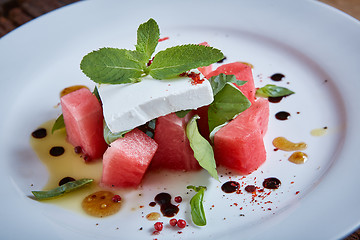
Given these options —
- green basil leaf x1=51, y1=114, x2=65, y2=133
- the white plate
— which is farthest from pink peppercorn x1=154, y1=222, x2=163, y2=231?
green basil leaf x1=51, y1=114, x2=65, y2=133

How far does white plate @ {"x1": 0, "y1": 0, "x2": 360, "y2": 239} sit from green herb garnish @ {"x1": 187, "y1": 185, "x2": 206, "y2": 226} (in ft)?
0.14

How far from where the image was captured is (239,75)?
2.85m

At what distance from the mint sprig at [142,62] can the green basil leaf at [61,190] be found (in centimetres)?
57

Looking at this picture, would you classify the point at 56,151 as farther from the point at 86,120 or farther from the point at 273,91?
the point at 273,91

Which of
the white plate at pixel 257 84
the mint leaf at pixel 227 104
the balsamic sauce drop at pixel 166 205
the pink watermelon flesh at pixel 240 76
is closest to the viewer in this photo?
the white plate at pixel 257 84

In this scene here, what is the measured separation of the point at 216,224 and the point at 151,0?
225 cm

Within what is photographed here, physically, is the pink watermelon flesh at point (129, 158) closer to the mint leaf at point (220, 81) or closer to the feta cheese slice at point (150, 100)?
the feta cheese slice at point (150, 100)

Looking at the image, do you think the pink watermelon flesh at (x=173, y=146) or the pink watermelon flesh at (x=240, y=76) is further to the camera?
the pink watermelon flesh at (x=240, y=76)

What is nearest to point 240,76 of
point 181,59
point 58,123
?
point 181,59

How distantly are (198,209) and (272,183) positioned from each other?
0.46 meters

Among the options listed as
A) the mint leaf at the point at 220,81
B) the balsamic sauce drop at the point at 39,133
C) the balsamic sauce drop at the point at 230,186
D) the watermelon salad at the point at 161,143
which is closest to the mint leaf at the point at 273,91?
the watermelon salad at the point at 161,143

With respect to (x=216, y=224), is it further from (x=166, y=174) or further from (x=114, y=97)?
(x=114, y=97)

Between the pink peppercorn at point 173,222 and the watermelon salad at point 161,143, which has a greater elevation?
the watermelon salad at point 161,143

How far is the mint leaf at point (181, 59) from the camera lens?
8.14 ft
